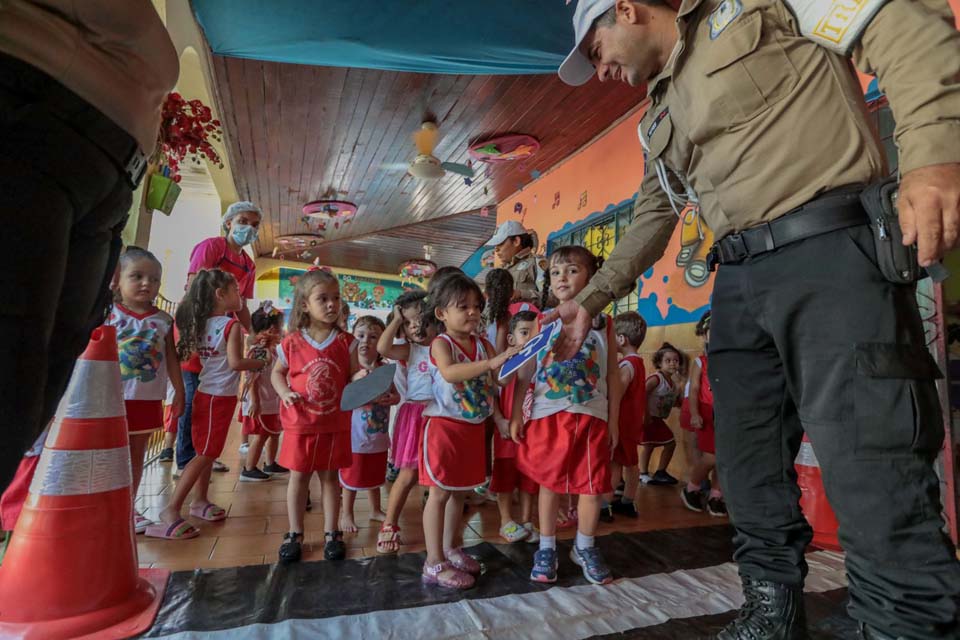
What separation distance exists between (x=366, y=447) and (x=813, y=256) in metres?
2.03

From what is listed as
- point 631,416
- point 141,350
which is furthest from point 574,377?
point 141,350

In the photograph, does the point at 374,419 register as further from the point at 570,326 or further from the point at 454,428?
the point at 570,326

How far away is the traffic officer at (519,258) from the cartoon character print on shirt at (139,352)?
193 cm

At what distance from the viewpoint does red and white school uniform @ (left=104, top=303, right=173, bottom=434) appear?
2.19 m

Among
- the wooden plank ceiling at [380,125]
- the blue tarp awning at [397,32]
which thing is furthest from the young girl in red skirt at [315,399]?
the wooden plank ceiling at [380,125]

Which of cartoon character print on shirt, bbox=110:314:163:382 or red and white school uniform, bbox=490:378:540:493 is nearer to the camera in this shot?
cartoon character print on shirt, bbox=110:314:163:382

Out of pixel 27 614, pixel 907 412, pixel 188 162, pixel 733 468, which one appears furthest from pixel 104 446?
pixel 188 162

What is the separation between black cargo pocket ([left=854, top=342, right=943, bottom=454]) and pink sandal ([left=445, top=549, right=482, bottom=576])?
4.75 ft

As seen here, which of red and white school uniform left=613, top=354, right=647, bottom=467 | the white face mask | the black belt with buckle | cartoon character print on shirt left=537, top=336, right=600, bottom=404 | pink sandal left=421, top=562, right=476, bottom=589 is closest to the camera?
the black belt with buckle

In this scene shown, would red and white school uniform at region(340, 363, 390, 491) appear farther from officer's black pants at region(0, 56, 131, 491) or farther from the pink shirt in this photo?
officer's black pants at region(0, 56, 131, 491)

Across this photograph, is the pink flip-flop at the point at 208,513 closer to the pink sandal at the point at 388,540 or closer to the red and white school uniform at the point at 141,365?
the red and white school uniform at the point at 141,365

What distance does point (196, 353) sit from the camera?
2773 millimetres

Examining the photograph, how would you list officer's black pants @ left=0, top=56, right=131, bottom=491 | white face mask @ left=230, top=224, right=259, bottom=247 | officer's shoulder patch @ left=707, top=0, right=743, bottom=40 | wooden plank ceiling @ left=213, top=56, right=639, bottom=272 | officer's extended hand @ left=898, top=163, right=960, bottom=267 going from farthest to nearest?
wooden plank ceiling @ left=213, top=56, right=639, bottom=272, white face mask @ left=230, top=224, right=259, bottom=247, officer's shoulder patch @ left=707, top=0, right=743, bottom=40, officer's extended hand @ left=898, top=163, right=960, bottom=267, officer's black pants @ left=0, top=56, right=131, bottom=491

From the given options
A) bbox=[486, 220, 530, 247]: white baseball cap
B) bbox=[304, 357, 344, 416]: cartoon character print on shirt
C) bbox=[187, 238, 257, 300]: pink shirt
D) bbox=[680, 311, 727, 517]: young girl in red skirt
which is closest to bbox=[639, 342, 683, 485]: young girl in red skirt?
bbox=[680, 311, 727, 517]: young girl in red skirt
